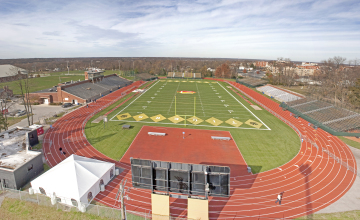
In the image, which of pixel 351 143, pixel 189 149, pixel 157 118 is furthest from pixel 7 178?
pixel 351 143

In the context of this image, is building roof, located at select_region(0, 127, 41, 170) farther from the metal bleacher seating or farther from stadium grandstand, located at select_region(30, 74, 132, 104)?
the metal bleacher seating

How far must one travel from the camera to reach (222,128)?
33094mm

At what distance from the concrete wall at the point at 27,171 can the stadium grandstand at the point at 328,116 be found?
41.4 metres

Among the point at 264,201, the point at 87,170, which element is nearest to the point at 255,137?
the point at 264,201

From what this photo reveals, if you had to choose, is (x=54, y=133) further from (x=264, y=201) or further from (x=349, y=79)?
(x=349, y=79)

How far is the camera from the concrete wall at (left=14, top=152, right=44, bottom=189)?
17672 mm

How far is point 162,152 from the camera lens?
24.5 m

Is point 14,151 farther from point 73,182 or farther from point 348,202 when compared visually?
point 348,202

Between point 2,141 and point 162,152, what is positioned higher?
point 2,141

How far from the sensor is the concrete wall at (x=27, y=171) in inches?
696

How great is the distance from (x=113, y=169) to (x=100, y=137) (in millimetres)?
10716

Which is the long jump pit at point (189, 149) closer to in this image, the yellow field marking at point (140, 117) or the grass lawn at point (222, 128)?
the grass lawn at point (222, 128)

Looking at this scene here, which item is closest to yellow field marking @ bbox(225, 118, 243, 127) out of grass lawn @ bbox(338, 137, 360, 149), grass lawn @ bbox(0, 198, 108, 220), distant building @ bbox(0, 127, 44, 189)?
grass lawn @ bbox(338, 137, 360, 149)

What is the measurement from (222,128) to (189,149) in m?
9.98
